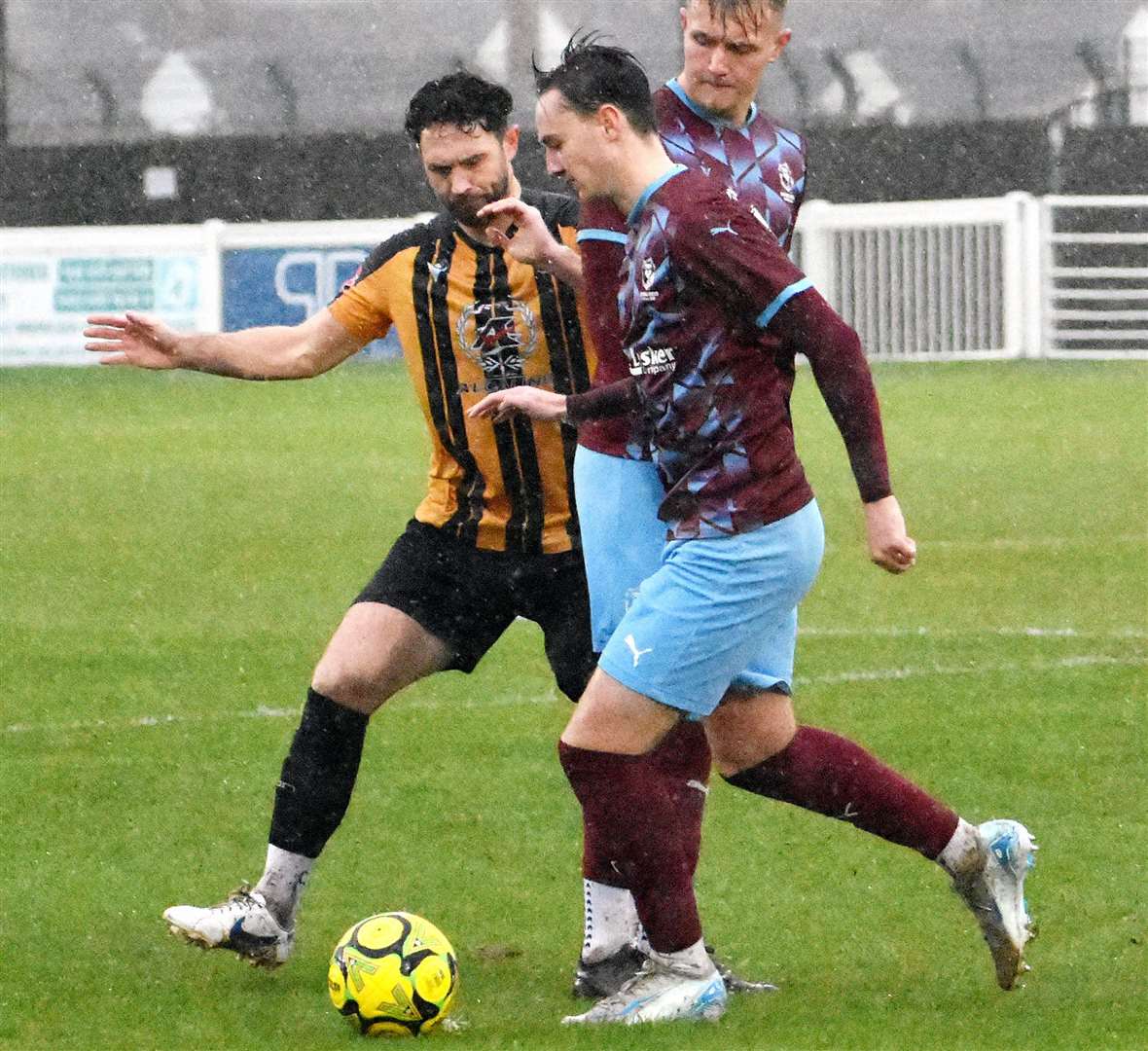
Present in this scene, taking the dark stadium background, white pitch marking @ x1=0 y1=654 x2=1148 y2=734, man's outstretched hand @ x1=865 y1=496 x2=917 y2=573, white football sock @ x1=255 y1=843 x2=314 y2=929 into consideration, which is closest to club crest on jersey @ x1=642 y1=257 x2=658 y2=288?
man's outstretched hand @ x1=865 y1=496 x2=917 y2=573

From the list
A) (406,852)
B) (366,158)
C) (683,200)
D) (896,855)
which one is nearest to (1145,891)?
(896,855)

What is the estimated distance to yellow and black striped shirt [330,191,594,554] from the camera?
17.4 feet

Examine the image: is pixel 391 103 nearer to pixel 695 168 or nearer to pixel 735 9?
pixel 735 9

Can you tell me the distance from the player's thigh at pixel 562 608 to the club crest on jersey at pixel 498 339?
420 mm

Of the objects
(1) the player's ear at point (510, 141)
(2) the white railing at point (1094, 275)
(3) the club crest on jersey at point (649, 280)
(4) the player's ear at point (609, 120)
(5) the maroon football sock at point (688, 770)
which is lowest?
(2) the white railing at point (1094, 275)

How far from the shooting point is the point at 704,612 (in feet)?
14.7

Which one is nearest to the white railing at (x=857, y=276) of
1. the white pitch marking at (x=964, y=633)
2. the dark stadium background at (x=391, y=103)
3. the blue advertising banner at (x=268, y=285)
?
the blue advertising banner at (x=268, y=285)

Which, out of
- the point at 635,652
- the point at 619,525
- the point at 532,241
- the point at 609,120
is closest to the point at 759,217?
the point at 609,120

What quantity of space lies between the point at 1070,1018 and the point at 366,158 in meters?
24.8

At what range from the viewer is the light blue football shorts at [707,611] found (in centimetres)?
448

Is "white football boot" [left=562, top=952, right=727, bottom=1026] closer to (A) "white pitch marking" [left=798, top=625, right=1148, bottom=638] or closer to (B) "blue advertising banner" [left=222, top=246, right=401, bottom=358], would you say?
(A) "white pitch marking" [left=798, top=625, right=1148, bottom=638]

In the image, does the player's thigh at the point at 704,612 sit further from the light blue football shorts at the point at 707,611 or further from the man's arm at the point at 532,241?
the man's arm at the point at 532,241

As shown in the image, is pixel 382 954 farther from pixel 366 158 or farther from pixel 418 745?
pixel 366 158

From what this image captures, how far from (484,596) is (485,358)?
0.53 m
